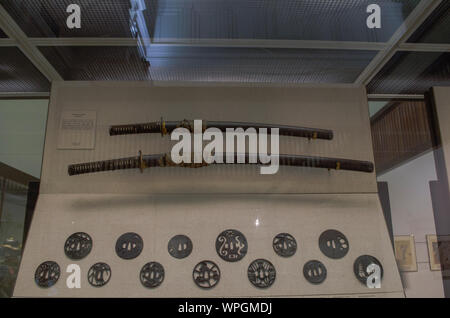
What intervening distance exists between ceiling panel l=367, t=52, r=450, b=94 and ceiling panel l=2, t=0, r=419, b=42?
21cm

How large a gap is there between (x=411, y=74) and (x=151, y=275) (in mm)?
1716

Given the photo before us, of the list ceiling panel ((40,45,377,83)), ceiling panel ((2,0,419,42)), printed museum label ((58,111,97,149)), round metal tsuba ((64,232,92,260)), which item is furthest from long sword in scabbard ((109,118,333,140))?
round metal tsuba ((64,232,92,260))

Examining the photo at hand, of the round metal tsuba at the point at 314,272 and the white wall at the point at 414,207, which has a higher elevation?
the white wall at the point at 414,207

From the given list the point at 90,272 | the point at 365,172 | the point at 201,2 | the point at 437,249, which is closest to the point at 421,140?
the point at 365,172

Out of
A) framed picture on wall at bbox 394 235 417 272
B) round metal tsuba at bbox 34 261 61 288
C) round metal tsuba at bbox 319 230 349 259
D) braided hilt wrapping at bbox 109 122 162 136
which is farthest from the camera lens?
braided hilt wrapping at bbox 109 122 162 136

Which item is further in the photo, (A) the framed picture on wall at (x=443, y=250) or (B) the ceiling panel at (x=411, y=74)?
(B) the ceiling panel at (x=411, y=74)

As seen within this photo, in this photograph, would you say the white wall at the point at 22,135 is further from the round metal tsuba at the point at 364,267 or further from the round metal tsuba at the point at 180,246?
the round metal tsuba at the point at 364,267

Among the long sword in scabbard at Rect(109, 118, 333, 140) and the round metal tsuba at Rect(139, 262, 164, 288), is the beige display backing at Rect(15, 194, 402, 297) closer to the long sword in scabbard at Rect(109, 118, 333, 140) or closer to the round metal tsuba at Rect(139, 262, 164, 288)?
the round metal tsuba at Rect(139, 262, 164, 288)

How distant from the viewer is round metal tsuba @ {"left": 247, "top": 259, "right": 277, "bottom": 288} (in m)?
1.90

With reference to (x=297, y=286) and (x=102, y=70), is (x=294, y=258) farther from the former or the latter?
(x=102, y=70)

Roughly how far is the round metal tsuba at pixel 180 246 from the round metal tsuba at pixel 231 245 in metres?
0.15

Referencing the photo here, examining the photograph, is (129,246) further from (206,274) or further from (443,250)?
(443,250)

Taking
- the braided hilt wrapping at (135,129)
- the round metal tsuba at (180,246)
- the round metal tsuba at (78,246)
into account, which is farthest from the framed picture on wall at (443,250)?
the round metal tsuba at (78,246)

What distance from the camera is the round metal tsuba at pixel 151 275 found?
1.93m
